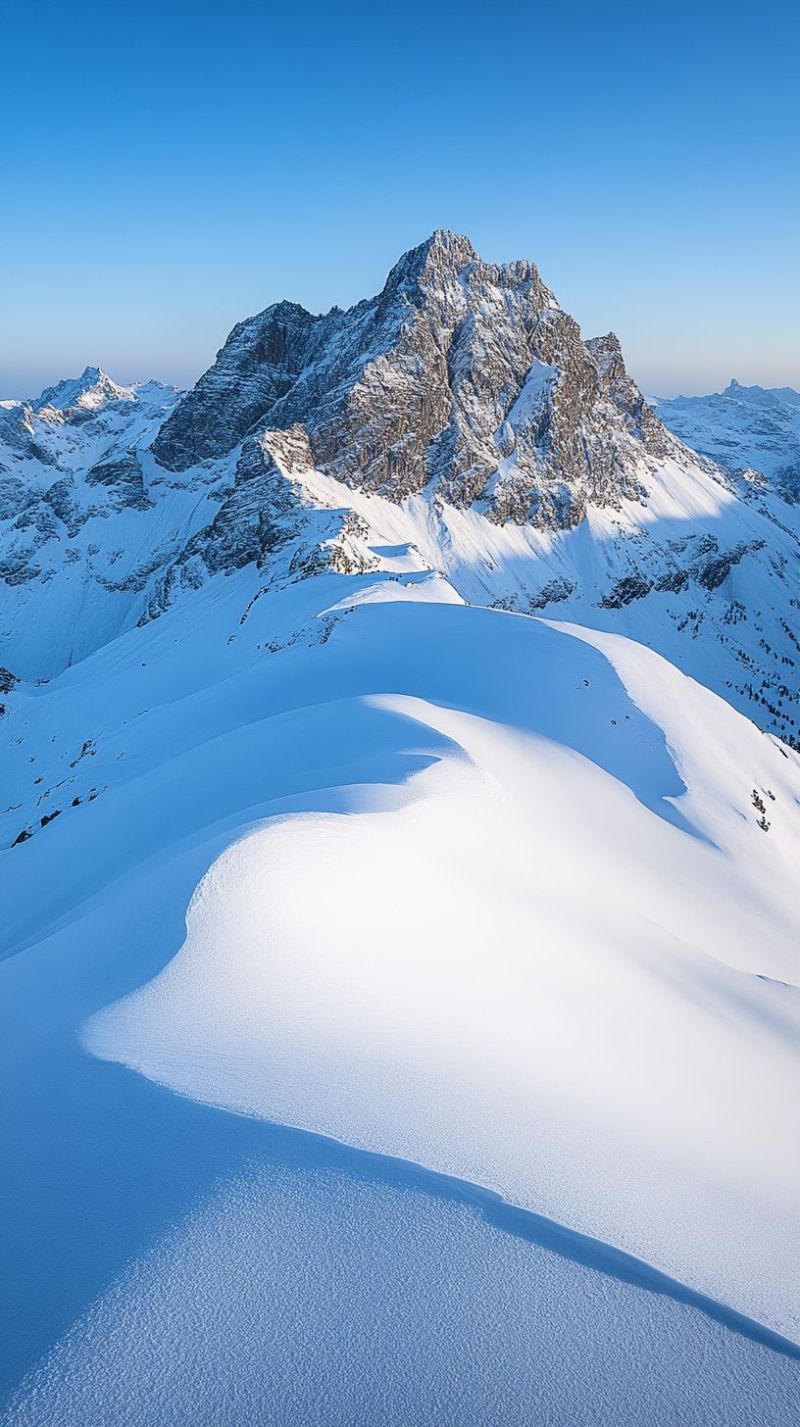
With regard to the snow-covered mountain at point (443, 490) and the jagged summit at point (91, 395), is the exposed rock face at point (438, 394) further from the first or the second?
the jagged summit at point (91, 395)

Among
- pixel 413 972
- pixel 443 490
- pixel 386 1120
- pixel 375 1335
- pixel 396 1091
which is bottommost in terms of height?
pixel 413 972

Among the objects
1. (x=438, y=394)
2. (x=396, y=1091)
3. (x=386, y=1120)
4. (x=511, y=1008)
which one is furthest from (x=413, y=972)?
(x=438, y=394)

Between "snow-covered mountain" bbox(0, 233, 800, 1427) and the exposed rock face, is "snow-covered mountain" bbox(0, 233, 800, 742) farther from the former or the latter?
"snow-covered mountain" bbox(0, 233, 800, 1427)

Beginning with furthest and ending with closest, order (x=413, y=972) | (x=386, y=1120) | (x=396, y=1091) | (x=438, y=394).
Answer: (x=438, y=394) < (x=413, y=972) < (x=396, y=1091) < (x=386, y=1120)

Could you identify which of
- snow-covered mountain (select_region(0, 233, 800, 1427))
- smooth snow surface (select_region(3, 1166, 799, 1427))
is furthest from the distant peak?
smooth snow surface (select_region(3, 1166, 799, 1427))

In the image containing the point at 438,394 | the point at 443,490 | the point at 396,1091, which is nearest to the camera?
the point at 396,1091

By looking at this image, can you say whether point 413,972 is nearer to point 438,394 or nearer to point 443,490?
point 443,490

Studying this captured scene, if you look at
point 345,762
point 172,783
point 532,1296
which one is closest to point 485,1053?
point 532,1296

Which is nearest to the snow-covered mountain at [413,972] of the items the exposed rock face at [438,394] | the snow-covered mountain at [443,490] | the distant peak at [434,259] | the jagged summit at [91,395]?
the snow-covered mountain at [443,490]
